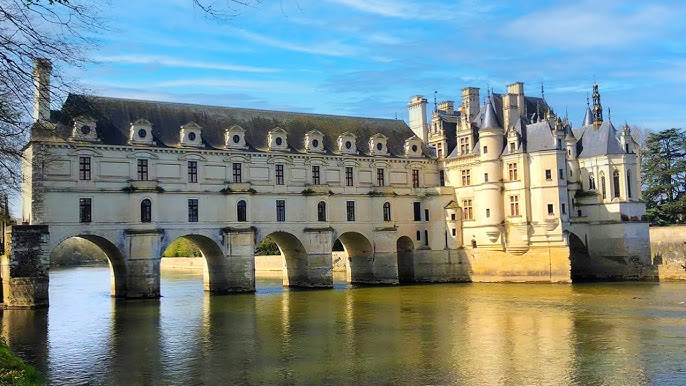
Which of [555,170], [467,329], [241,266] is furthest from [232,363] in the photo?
[555,170]

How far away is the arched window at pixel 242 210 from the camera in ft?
132

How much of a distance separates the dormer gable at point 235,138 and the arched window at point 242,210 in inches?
131

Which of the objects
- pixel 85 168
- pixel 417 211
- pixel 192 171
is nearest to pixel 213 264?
pixel 192 171

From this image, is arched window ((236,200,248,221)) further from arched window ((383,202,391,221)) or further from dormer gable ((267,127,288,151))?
arched window ((383,202,391,221))

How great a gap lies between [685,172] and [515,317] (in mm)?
33641

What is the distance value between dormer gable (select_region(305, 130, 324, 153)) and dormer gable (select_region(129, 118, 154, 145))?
31.9 feet

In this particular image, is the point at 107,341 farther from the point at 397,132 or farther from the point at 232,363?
the point at 397,132

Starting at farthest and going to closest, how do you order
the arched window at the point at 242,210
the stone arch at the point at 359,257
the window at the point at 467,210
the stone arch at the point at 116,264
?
the window at the point at 467,210 < the stone arch at the point at 359,257 < the arched window at the point at 242,210 < the stone arch at the point at 116,264

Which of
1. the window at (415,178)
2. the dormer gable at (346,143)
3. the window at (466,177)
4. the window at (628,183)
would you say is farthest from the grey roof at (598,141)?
the dormer gable at (346,143)

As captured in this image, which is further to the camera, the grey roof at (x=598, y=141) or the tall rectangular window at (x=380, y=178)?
the tall rectangular window at (x=380, y=178)

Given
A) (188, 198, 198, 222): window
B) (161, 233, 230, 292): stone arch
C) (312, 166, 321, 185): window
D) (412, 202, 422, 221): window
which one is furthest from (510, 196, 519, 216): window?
(188, 198, 198, 222): window

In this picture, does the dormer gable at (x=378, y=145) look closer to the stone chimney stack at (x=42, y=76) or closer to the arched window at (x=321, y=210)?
the arched window at (x=321, y=210)

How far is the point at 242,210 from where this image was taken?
1596 inches

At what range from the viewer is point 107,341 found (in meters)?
22.8
